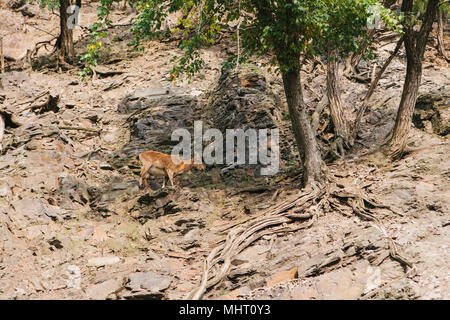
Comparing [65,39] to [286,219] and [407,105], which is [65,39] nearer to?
[286,219]

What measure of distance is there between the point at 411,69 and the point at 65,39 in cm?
1414

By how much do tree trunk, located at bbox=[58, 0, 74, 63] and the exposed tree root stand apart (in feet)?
43.2

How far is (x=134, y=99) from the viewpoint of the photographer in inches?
643

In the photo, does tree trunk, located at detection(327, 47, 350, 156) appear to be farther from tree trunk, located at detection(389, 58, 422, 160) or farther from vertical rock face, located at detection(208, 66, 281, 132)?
vertical rock face, located at detection(208, 66, 281, 132)

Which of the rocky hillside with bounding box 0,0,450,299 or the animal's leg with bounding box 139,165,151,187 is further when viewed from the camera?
the animal's leg with bounding box 139,165,151,187

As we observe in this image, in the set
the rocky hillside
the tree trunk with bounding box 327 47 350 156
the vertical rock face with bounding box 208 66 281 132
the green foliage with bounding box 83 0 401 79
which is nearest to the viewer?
the rocky hillside

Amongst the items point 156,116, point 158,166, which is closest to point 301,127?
point 158,166

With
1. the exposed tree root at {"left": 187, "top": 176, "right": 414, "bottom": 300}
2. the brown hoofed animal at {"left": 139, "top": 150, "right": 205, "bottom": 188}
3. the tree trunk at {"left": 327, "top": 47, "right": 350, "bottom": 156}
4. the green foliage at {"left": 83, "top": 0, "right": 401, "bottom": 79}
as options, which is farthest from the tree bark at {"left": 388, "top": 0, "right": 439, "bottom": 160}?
the brown hoofed animal at {"left": 139, "top": 150, "right": 205, "bottom": 188}

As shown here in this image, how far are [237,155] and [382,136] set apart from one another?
4.06 m

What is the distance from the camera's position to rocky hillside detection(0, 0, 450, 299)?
27.1ft

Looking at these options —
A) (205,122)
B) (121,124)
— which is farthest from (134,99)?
(205,122)

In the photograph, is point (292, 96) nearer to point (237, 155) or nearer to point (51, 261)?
point (237, 155)

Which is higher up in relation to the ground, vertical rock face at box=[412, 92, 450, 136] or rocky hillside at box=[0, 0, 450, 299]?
vertical rock face at box=[412, 92, 450, 136]

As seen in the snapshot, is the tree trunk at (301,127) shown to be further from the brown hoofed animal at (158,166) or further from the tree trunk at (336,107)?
the brown hoofed animal at (158,166)
